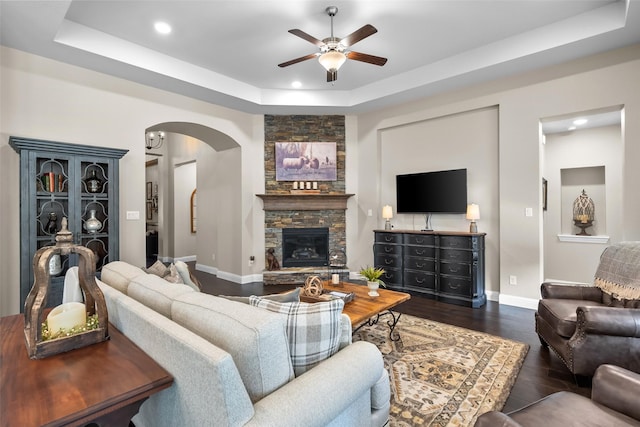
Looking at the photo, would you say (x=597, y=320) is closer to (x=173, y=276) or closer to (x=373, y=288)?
(x=373, y=288)

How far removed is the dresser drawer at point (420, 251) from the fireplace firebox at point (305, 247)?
5.43ft

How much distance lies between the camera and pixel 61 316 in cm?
138

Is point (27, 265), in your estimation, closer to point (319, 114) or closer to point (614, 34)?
point (319, 114)

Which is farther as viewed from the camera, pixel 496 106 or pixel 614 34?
pixel 496 106

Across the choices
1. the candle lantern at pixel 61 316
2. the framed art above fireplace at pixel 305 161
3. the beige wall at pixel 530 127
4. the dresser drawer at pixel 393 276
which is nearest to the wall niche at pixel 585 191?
the beige wall at pixel 530 127

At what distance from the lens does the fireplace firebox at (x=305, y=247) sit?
19.5 feet

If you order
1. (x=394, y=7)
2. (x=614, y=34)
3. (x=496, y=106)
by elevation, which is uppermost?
(x=394, y=7)

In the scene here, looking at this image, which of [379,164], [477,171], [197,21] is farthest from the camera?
[379,164]

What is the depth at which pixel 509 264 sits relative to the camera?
4340mm

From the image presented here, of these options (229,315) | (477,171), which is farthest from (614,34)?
(229,315)

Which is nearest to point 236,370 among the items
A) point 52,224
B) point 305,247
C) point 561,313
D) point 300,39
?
point 561,313

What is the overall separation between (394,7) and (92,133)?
3.86m

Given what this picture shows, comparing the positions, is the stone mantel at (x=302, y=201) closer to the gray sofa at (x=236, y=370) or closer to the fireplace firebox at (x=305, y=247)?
the fireplace firebox at (x=305, y=247)

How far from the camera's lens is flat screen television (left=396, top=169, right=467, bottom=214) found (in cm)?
479
